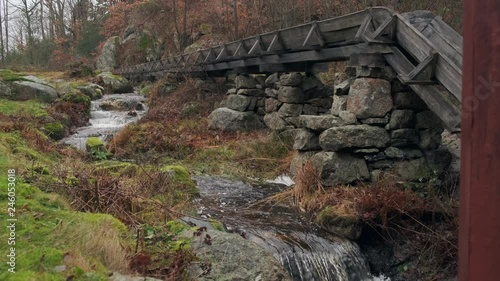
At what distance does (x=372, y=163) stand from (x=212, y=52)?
383 inches

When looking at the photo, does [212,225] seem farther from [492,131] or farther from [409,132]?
[492,131]

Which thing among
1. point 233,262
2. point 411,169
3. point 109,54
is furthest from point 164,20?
point 233,262

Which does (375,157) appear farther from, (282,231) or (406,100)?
(282,231)

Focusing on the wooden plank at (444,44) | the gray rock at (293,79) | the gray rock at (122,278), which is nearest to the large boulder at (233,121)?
the gray rock at (293,79)

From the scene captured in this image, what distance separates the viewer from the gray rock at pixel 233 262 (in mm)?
3785

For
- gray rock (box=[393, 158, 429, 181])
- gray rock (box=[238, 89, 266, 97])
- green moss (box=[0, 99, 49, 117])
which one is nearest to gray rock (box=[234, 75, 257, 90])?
gray rock (box=[238, 89, 266, 97])

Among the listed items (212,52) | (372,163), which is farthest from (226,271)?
(212,52)

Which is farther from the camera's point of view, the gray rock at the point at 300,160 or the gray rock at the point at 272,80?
the gray rock at the point at 272,80

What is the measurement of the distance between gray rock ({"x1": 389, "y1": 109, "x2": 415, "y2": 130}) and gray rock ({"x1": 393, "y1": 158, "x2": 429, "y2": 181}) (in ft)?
1.92

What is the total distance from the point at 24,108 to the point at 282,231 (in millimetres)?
11089

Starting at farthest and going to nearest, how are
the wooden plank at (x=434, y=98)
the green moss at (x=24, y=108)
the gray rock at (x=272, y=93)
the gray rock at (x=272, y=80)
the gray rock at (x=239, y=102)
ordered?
the gray rock at (x=239, y=102)
the green moss at (x=24, y=108)
the gray rock at (x=272, y=80)
the gray rock at (x=272, y=93)
the wooden plank at (x=434, y=98)

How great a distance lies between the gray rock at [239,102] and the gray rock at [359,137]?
6.63 m

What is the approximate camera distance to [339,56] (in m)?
8.49

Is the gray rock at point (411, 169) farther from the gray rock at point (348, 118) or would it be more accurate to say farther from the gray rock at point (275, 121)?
the gray rock at point (275, 121)
